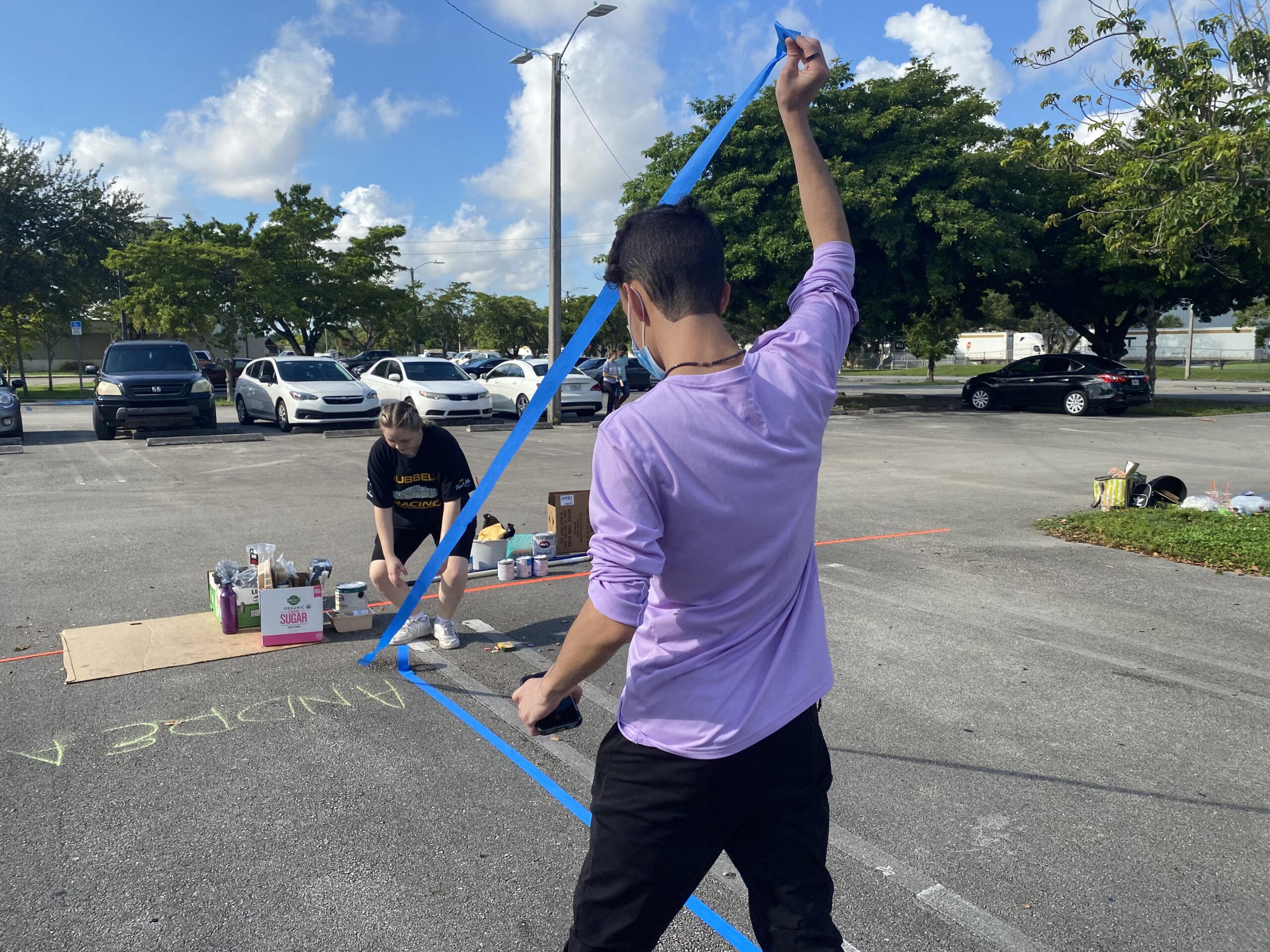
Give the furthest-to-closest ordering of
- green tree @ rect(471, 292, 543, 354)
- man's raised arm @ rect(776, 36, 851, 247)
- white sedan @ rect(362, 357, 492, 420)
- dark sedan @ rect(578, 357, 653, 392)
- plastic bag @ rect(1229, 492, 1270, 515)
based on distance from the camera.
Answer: green tree @ rect(471, 292, 543, 354)
dark sedan @ rect(578, 357, 653, 392)
white sedan @ rect(362, 357, 492, 420)
plastic bag @ rect(1229, 492, 1270, 515)
man's raised arm @ rect(776, 36, 851, 247)

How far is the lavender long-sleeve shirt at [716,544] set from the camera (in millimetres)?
1638

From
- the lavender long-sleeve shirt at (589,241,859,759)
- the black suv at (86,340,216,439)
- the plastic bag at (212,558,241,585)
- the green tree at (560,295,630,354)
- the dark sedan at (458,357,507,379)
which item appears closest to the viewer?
the lavender long-sleeve shirt at (589,241,859,759)

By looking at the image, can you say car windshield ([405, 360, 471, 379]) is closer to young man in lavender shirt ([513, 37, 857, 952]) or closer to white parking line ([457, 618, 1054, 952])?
white parking line ([457, 618, 1054, 952])

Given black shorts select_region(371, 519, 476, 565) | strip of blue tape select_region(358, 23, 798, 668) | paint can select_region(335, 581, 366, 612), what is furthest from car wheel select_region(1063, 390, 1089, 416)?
strip of blue tape select_region(358, 23, 798, 668)

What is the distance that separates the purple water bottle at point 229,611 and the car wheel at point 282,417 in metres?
14.5

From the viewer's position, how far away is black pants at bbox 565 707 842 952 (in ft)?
5.71

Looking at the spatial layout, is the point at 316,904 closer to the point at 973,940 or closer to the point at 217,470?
the point at 973,940

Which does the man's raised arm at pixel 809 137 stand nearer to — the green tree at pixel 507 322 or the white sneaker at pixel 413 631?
the white sneaker at pixel 413 631

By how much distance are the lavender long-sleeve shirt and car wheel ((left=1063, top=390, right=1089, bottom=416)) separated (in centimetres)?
2473

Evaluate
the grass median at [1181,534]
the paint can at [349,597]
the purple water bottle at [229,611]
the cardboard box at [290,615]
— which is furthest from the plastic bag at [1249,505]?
the purple water bottle at [229,611]

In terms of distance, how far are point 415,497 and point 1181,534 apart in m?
6.97

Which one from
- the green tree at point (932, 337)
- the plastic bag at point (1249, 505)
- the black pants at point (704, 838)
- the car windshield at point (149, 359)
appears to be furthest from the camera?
the green tree at point (932, 337)

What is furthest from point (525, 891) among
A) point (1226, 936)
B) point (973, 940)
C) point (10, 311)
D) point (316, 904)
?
point (10, 311)

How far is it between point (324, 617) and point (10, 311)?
113 ft
